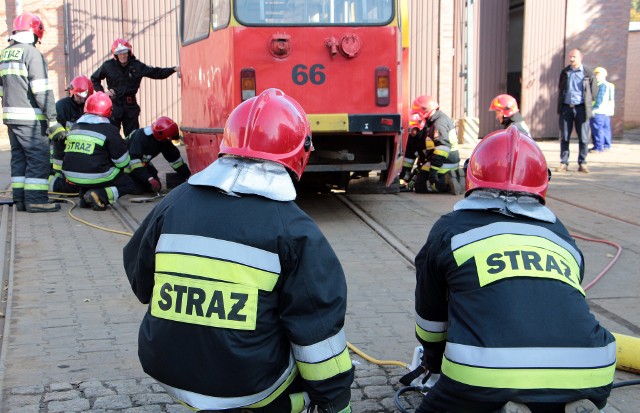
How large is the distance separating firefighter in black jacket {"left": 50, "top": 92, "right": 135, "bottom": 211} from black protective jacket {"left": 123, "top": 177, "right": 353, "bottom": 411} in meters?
6.77

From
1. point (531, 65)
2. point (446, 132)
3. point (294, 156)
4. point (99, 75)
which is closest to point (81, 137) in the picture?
point (99, 75)

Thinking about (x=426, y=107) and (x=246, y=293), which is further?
(x=426, y=107)

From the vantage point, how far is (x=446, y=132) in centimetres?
1019

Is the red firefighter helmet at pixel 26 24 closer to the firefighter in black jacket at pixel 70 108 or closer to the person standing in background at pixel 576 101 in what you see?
the firefighter in black jacket at pixel 70 108

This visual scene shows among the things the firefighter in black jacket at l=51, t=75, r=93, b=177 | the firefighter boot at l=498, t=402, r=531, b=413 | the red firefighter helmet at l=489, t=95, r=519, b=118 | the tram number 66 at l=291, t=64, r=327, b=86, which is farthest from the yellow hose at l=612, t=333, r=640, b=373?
the firefighter in black jacket at l=51, t=75, r=93, b=177

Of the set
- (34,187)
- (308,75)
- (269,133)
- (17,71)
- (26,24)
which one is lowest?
(34,187)

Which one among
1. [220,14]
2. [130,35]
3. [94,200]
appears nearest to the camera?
[220,14]

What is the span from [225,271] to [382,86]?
5731 millimetres

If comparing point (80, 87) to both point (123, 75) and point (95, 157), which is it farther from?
point (95, 157)

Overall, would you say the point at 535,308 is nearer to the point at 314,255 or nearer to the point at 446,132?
the point at 314,255

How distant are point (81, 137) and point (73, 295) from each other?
399cm

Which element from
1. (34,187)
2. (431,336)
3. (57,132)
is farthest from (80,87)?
(431,336)

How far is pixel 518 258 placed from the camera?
2.86m

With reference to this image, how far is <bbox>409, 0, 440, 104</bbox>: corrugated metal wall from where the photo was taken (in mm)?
18172
